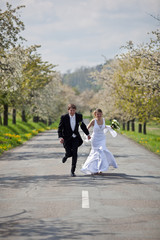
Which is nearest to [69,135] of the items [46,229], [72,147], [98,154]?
[72,147]

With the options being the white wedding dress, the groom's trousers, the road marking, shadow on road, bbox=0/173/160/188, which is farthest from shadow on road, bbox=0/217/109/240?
the white wedding dress

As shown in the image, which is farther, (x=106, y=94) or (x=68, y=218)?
(x=106, y=94)

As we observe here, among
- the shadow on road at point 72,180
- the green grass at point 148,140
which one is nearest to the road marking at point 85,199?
the shadow on road at point 72,180

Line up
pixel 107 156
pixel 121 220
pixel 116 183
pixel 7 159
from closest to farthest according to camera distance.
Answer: pixel 121 220 → pixel 116 183 → pixel 107 156 → pixel 7 159

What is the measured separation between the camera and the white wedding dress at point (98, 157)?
11609mm

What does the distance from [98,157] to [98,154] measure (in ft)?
0.32

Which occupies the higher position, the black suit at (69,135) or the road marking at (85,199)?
the black suit at (69,135)

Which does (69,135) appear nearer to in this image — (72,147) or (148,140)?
(72,147)

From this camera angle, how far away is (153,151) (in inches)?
781

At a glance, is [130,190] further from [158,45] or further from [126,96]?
[126,96]

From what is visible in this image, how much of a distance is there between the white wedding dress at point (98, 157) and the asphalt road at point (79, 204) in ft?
0.94

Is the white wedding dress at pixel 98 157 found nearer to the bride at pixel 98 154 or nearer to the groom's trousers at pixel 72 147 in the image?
the bride at pixel 98 154

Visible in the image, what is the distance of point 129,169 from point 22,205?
229 inches

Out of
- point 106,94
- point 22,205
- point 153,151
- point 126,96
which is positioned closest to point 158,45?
point 153,151
